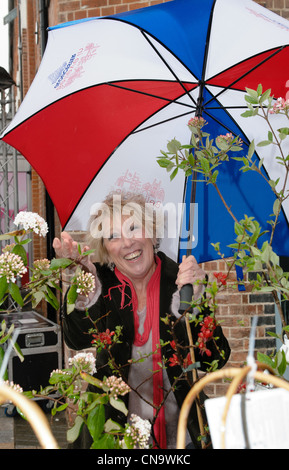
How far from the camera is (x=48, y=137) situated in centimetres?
209

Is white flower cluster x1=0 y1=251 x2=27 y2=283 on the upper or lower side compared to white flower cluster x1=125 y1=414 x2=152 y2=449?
upper

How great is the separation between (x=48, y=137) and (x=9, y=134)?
162 millimetres

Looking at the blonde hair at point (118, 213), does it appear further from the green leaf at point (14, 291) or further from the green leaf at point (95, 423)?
the green leaf at point (95, 423)

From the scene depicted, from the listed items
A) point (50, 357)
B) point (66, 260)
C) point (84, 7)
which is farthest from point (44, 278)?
point (50, 357)

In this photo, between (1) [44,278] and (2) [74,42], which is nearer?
(1) [44,278]

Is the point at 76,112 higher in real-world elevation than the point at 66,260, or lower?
higher

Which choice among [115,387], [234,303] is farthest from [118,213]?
[234,303]

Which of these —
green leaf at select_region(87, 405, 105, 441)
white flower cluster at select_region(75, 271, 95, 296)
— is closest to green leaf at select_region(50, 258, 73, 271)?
white flower cluster at select_region(75, 271, 95, 296)

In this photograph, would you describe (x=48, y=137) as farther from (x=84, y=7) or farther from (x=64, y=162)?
(x=84, y=7)

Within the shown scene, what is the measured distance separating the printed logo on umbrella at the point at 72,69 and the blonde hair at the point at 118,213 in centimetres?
53

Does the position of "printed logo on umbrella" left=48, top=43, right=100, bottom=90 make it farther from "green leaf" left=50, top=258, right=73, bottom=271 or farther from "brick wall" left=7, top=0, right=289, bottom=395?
"brick wall" left=7, top=0, right=289, bottom=395

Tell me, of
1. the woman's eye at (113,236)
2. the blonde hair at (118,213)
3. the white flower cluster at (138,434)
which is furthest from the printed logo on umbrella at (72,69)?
the white flower cluster at (138,434)

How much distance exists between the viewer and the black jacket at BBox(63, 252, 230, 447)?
200 cm

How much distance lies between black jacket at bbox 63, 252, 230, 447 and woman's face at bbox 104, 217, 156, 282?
3.1 inches
